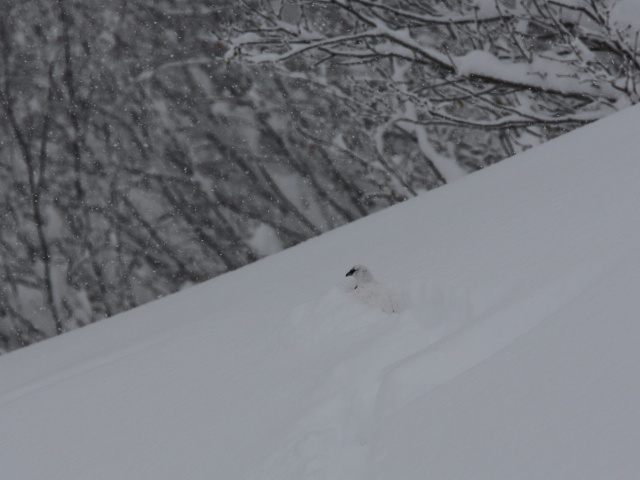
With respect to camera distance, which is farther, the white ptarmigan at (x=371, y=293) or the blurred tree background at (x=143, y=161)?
the blurred tree background at (x=143, y=161)

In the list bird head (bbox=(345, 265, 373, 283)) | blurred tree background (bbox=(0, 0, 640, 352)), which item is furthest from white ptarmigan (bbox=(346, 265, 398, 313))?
blurred tree background (bbox=(0, 0, 640, 352))

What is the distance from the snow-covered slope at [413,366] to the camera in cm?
172

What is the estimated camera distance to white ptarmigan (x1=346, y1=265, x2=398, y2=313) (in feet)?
8.98

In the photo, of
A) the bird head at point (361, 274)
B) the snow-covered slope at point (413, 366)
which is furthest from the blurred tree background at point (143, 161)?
the bird head at point (361, 274)

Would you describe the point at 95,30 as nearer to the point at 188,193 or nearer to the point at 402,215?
the point at 188,193

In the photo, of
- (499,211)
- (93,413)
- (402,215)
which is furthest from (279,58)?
(93,413)

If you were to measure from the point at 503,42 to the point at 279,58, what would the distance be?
159 centimetres

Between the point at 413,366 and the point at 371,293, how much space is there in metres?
0.59

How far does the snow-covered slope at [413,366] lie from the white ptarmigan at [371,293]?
31 mm

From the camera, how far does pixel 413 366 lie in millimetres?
2170

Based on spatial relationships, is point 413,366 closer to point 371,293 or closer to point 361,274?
point 371,293

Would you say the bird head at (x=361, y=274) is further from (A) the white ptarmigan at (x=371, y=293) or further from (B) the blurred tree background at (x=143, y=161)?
(B) the blurred tree background at (x=143, y=161)

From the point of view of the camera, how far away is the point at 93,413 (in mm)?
2768

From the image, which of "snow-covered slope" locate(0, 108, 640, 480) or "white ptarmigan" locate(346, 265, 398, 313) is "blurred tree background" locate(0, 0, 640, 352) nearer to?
"snow-covered slope" locate(0, 108, 640, 480)
